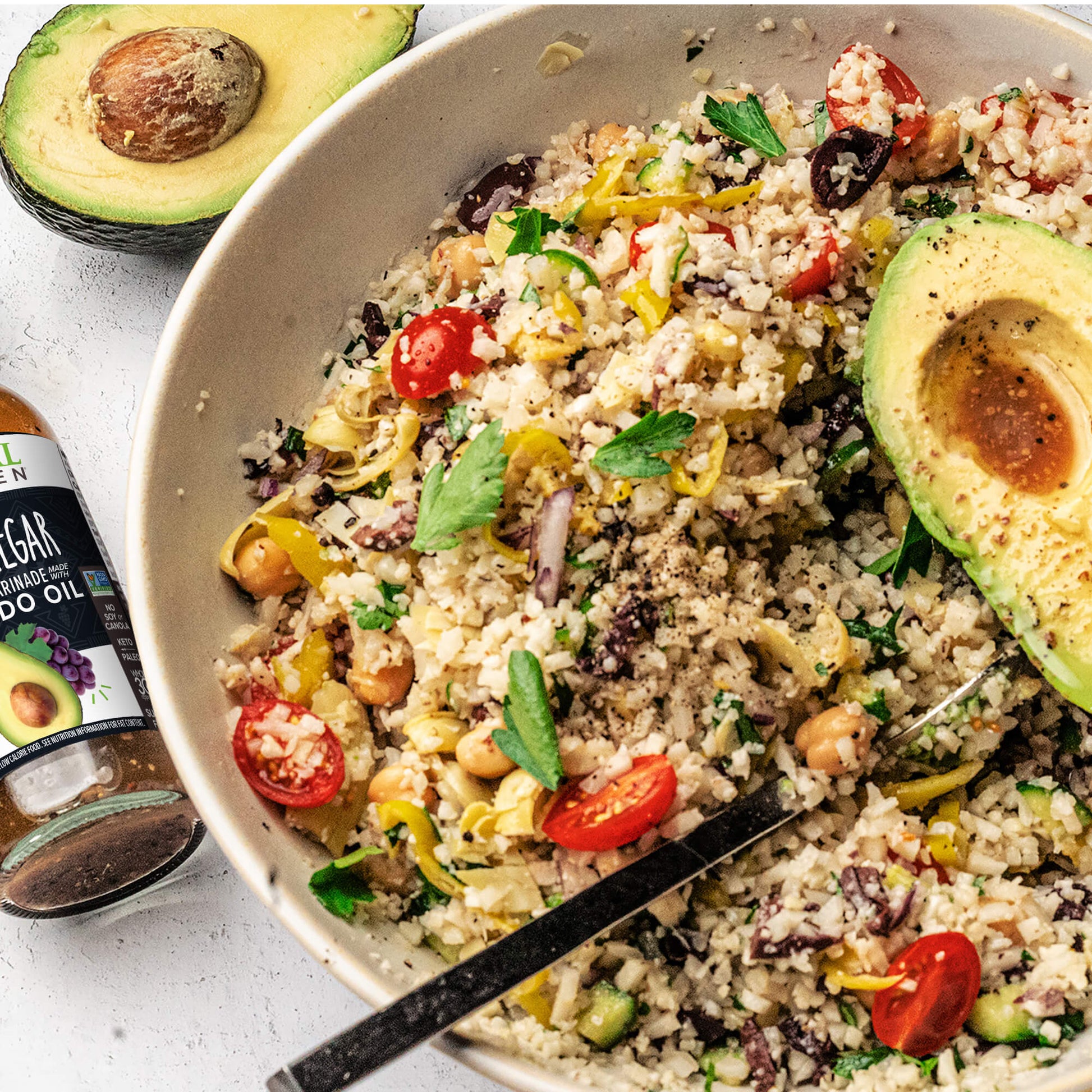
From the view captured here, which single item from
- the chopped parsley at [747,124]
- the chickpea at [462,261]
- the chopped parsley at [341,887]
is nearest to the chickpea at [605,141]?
the chopped parsley at [747,124]

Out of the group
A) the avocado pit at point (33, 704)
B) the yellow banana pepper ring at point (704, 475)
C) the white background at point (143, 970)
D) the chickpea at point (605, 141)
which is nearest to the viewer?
the yellow banana pepper ring at point (704, 475)

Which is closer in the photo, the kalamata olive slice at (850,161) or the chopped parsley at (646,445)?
the chopped parsley at (646,445)

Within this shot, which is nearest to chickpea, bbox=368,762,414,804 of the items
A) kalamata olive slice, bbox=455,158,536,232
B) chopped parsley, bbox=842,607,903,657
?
chopped parsley, bbox=842,607,903,657

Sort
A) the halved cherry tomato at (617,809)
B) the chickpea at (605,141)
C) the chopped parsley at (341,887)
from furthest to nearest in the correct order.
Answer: the chickpea at (605,141) → the chopped parsley at (341,887) → the halved cherry tomato at (617,809)

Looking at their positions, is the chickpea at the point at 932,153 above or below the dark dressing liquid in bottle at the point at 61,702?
above

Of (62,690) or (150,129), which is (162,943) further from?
(150,129)

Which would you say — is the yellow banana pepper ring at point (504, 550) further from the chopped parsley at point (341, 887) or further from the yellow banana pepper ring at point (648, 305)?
the chopped parsley at point (341, 887)

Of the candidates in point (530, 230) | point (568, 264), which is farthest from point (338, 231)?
point (568, 264)
